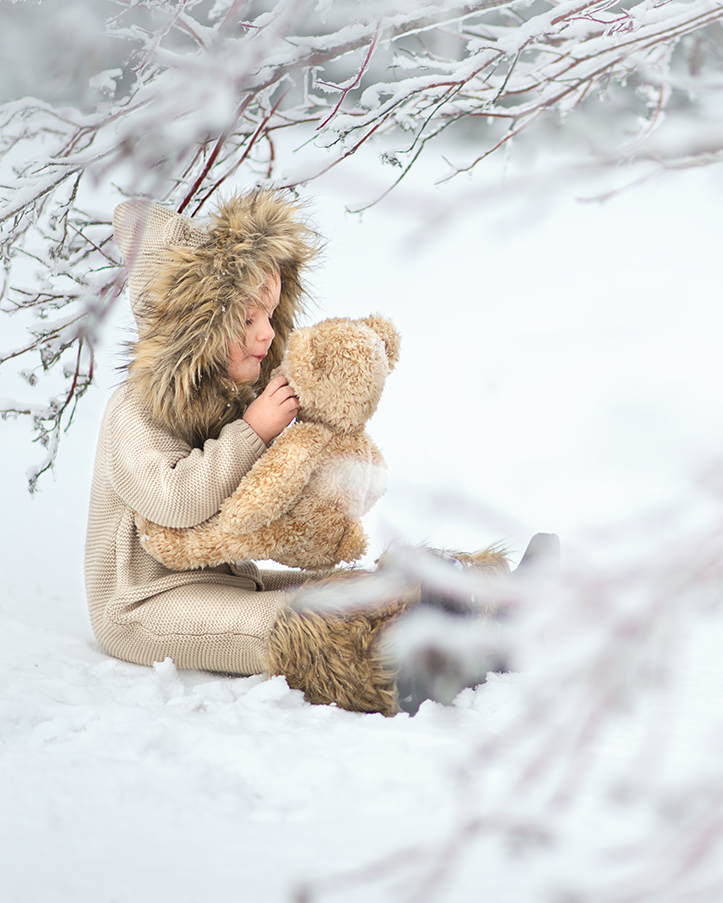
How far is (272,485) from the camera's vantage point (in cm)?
102

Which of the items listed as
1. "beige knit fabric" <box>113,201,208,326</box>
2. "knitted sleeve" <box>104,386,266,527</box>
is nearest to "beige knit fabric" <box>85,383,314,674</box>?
"knitted sleeve" <box>104,386,266,527</box>

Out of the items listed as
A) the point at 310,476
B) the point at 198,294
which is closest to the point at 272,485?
the point at 310,476

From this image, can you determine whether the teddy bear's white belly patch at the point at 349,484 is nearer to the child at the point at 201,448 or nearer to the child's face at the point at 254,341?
the child at the point at 201,448

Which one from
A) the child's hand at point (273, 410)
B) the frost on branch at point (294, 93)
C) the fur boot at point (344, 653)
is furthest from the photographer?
the child's hand at point (273, 410)

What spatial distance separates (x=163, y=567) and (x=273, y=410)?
0.98ft

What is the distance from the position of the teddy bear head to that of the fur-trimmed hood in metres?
0.10

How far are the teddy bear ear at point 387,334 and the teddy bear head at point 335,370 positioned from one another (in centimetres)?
5

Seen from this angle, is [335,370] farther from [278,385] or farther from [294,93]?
[294,93]

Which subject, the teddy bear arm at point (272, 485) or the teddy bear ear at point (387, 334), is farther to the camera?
the teddy bear ear at point (387, 334)

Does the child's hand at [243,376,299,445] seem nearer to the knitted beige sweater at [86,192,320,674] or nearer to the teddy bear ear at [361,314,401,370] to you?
the knitted beige sweater at [86,192,320,674]

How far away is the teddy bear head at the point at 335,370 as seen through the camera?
3.43ft

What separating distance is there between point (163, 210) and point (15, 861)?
0.90 m

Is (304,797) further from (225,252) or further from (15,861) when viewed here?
(225,252)

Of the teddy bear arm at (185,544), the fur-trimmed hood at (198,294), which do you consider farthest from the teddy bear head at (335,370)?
the teddy bear arm at (185,544)
